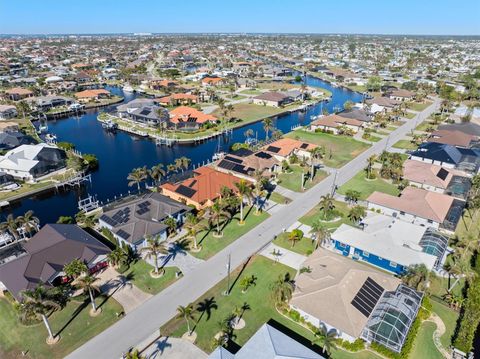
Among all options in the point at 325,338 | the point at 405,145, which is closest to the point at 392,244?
the point at 325,338

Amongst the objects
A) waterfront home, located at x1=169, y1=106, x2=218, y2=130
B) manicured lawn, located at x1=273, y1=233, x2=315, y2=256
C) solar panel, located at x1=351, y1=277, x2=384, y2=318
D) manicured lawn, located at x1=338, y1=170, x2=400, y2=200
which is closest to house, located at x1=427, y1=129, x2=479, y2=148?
manicured lawn, located at x1=338, y1=170, x2=400, y2=200

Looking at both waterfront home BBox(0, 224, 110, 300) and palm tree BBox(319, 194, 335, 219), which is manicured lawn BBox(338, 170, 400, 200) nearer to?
palm tree BBox(319, 194, 335, 219)

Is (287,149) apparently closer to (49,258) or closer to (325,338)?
(325,338)

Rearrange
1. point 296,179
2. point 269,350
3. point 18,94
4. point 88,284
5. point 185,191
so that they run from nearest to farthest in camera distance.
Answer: point 269,350
point 88,284
point 185,191
point 296,179
point 18,94

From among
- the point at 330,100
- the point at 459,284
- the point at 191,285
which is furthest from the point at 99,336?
the point at 330,100

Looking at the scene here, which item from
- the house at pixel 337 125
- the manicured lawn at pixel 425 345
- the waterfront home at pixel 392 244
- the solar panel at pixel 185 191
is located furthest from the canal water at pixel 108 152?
the manicured lawn at pixel 425 345

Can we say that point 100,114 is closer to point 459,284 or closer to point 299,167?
point 299,167

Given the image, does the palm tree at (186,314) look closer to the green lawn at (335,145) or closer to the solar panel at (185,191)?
the solar panel at (185,191)
